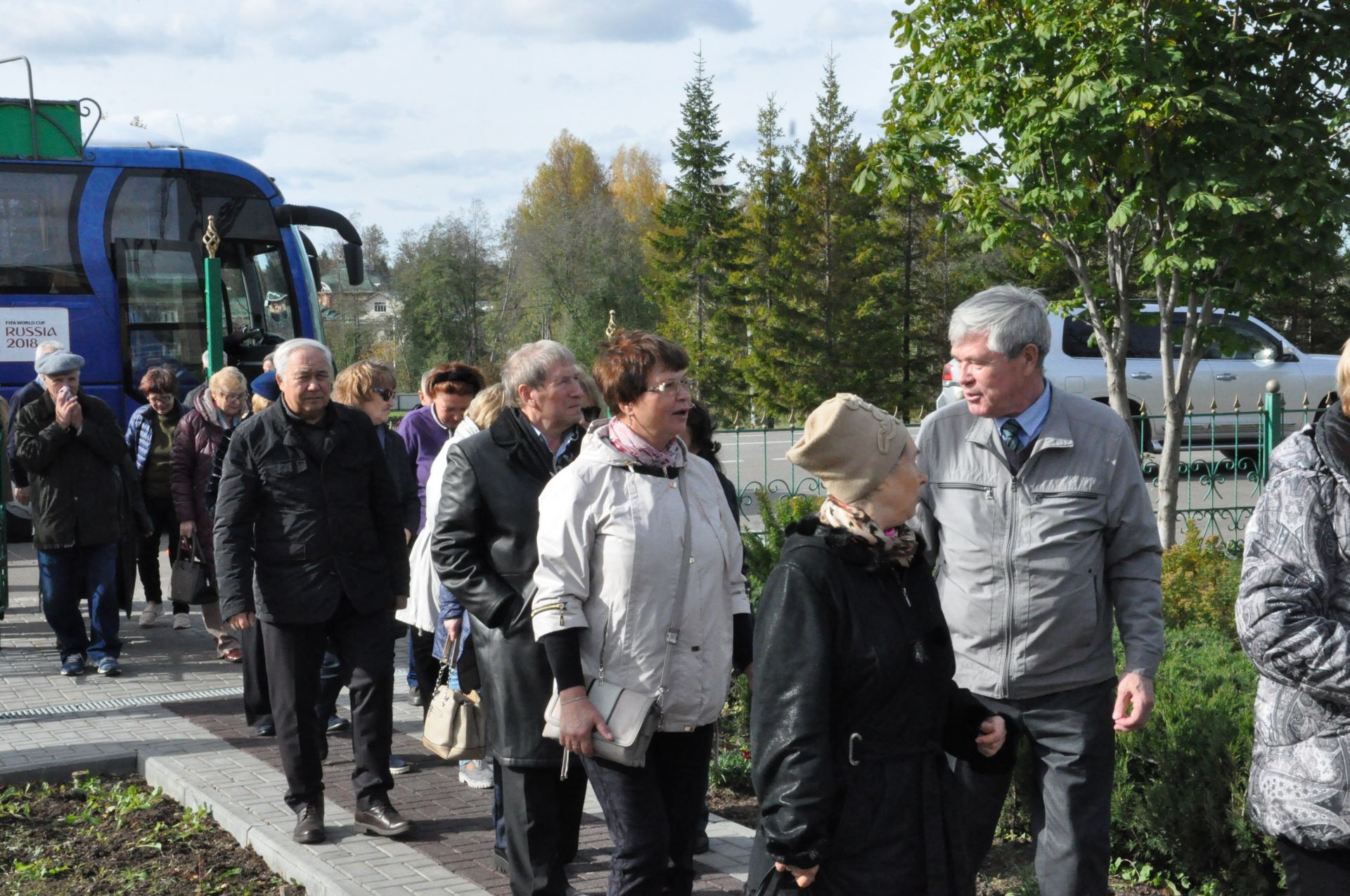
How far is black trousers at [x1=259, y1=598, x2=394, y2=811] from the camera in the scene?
5176 millimetres

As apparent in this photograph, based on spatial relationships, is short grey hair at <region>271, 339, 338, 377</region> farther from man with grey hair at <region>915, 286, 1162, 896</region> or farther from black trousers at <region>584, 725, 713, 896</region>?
man with grey hair at <region>915, 286, 1162, 896</region>

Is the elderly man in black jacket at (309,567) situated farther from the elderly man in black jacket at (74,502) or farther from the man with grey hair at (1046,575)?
the elderly man in black jacket at (74,502)

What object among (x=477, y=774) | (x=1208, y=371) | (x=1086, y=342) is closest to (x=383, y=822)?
(x=477, y=774)

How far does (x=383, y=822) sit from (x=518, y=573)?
1.51 meters

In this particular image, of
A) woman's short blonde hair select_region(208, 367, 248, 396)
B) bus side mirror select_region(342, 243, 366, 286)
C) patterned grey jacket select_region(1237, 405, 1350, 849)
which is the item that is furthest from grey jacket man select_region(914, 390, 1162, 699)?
bus side mirror select_region(342, 243, 366, 286)

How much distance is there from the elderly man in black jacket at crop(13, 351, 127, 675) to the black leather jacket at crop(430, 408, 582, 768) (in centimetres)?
495

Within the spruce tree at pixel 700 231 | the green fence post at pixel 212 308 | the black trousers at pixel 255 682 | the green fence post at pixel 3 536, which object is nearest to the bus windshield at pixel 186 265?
the green fence post at pixel 212 308

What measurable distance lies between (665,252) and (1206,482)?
160 feet

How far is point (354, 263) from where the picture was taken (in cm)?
1543

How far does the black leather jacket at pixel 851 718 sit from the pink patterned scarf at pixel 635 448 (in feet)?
3.36

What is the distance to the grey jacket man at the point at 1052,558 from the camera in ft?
11.6

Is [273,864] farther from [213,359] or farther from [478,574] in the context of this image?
[213,359]

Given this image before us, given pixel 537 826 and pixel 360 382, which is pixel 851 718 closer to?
pixel 537 826

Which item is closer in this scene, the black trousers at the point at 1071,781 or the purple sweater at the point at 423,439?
the black trousers at the point at 1071,781
